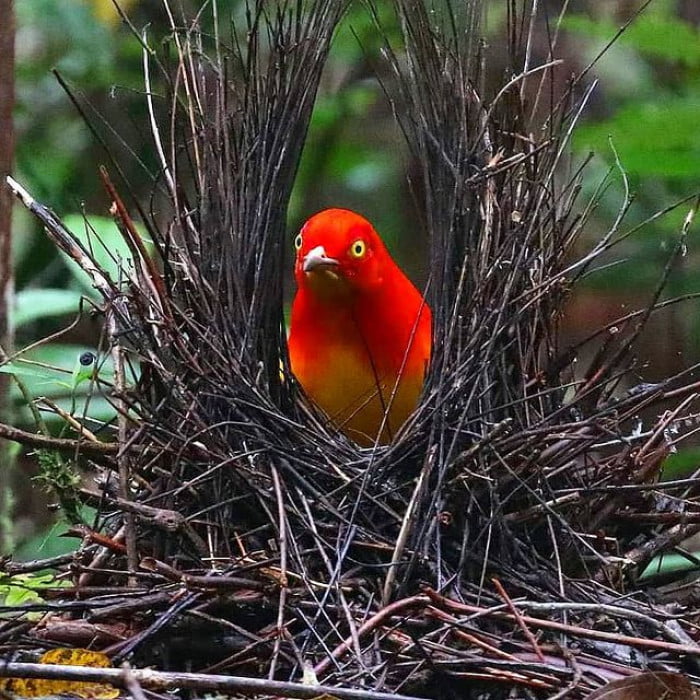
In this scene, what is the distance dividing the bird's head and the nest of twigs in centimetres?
21

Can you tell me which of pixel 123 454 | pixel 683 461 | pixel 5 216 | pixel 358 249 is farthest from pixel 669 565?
pixel 5 216

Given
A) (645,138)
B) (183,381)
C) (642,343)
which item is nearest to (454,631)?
(183,381)

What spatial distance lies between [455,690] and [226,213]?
2.64ft

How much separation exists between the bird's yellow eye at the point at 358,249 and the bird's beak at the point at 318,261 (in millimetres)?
48

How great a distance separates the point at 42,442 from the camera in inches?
65.8

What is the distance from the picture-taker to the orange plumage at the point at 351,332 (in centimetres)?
218

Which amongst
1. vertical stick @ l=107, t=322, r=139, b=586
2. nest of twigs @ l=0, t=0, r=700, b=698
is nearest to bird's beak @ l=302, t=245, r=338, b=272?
nest of twigs @ l=0, t=0, r=700, b=698

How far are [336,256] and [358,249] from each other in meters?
0.06

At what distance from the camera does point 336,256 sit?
2.18 m

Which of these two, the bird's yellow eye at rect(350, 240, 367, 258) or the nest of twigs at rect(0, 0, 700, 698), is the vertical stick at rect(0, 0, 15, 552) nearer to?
the nest of twigs at rect(0, 0, 700, 698)

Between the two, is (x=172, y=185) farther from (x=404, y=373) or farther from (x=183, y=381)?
(x=404, y=373)

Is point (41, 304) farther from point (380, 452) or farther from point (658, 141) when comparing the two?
point (658, 141)

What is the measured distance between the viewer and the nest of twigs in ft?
4.83

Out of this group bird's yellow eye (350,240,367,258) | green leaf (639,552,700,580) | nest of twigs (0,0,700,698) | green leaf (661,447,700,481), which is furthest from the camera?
green leaf (661,447,700,481)
